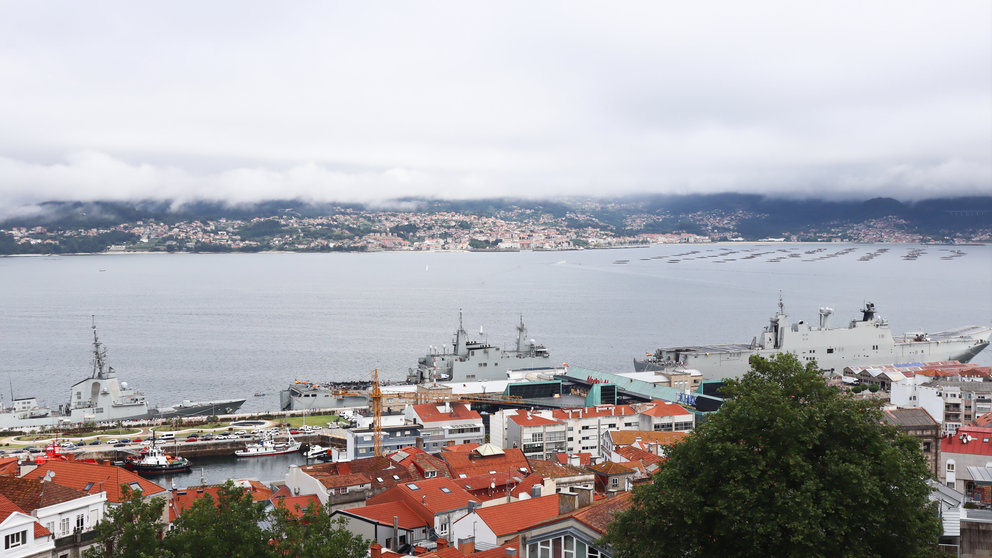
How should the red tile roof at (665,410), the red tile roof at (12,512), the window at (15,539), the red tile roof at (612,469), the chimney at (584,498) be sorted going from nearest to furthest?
the window at (15,539), the red tile roof at (12,512), the chimney at (584,498), the red tile roof at (612,469), the red tile roof at (665,410)

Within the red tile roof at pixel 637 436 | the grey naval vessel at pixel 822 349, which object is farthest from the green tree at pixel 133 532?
the grey naval vessel at pixel 822 349

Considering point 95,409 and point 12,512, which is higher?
point 12,512

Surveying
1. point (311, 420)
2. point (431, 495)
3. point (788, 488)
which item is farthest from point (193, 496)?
point (311, 420)

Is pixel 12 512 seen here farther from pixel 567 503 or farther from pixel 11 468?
pixel 567 503

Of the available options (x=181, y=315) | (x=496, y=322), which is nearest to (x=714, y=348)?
(x=496, y=322)

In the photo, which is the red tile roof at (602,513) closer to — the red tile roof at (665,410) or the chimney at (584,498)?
the chimney at (584,498)

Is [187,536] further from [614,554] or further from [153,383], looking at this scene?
[153,383]

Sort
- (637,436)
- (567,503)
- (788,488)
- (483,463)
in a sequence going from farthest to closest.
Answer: (637,436), (483,463), (567,503), (788,488)
